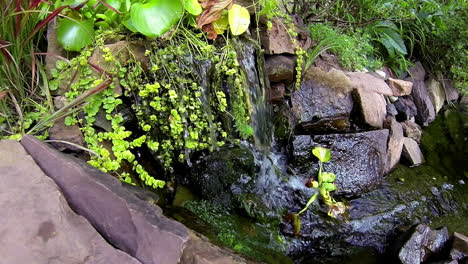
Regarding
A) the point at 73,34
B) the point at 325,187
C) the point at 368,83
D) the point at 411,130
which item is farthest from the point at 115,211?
the point at 411,130

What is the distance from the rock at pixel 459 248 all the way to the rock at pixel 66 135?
2534mm

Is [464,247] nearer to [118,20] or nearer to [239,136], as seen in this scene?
[239,136]

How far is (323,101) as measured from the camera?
145 inches

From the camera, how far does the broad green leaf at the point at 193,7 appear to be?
2.53m

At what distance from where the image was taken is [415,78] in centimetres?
504

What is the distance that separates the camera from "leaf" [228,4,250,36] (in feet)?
8.82

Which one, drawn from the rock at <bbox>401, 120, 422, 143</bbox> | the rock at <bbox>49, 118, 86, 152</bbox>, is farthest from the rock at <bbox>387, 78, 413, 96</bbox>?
the rock at <bbox>49, 118, 86, 152</bbox>

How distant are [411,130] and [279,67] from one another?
189 cm

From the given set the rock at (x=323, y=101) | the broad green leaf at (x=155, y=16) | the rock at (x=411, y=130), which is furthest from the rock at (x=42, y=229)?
the rock at (x=411, y=130)

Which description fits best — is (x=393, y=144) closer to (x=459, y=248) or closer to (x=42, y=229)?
(x=459, y=248)

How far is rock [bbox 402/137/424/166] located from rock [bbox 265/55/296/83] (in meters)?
1.47

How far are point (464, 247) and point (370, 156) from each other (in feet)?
3.24

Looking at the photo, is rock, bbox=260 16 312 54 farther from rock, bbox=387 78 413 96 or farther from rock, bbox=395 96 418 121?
rock, bbox=395 96 418 121

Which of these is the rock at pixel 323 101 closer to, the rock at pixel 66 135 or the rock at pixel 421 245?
the rock at pixel 421 245
